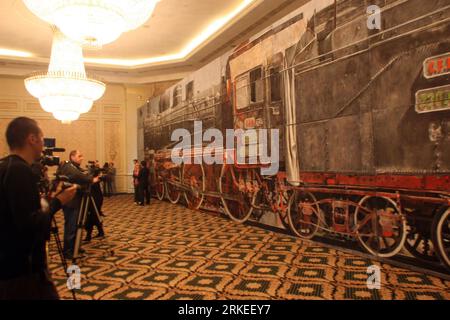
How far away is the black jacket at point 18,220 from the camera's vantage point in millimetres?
1676

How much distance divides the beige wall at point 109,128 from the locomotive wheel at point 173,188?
4.86 m

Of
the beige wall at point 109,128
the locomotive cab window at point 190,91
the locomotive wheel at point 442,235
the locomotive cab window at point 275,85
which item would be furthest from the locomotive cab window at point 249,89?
the beige wall at point 109,128

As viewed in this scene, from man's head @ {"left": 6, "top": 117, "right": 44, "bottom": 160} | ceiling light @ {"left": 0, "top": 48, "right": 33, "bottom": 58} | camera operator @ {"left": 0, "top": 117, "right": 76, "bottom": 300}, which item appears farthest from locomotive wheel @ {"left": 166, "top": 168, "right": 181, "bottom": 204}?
camera operator @ {"left": 0, "top": 117, "right": 76, "bottom": 300}

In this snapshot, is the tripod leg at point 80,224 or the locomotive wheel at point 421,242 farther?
the tripod leg at point 80,224

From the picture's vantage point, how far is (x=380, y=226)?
4051 mm

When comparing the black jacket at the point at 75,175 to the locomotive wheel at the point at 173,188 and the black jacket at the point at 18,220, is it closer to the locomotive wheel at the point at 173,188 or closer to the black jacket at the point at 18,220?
the black jacket at the point at 18,220

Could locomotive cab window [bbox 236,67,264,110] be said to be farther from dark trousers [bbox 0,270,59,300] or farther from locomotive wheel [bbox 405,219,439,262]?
dark trousers [bbox 0,270,59,300]

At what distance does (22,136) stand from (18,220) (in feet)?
1.52

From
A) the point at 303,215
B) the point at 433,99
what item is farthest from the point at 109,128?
the point at 433,99

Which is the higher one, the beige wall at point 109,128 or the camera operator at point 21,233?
the beige wall at point 109,128

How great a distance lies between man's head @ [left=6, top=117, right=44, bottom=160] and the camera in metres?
1.84

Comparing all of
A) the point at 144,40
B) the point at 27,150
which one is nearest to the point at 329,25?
the point at 27,150

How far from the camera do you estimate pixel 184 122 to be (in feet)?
31.8

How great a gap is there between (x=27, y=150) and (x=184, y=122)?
25.9ft
